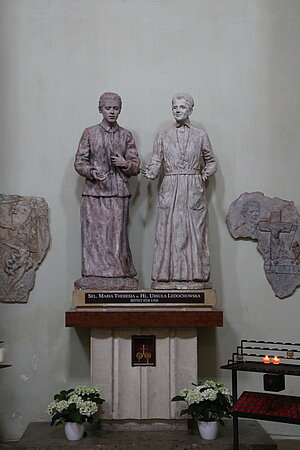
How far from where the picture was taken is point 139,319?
5.89m

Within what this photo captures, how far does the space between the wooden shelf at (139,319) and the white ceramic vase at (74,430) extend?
81 centimetres

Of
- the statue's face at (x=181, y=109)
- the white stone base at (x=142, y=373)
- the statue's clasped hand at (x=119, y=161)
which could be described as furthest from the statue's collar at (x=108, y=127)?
the white stone base at (x=142, y=373)

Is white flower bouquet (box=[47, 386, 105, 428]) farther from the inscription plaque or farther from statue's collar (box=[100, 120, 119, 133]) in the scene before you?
statue's collar (box=[100, 120, 119, 133])

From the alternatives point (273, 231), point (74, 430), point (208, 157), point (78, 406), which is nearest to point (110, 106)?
point (208, 157)

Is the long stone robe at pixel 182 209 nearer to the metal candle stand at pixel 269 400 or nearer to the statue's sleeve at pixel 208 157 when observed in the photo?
the statue's sleeve at pixel 208 157

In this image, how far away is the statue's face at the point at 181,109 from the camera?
6.39 metres

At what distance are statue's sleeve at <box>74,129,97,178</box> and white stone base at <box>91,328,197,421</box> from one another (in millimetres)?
1401

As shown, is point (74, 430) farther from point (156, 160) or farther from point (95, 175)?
point (156, 160)

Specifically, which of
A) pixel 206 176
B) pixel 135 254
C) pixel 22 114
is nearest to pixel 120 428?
pixel 135 254

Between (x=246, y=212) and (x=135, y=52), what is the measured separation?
1986mm

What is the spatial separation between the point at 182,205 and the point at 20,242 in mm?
1667

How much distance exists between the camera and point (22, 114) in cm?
700

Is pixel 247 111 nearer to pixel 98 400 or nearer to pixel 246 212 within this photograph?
pixel 246 212

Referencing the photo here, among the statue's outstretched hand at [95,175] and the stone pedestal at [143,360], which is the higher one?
the statue's outstretched hand at [95,175]
